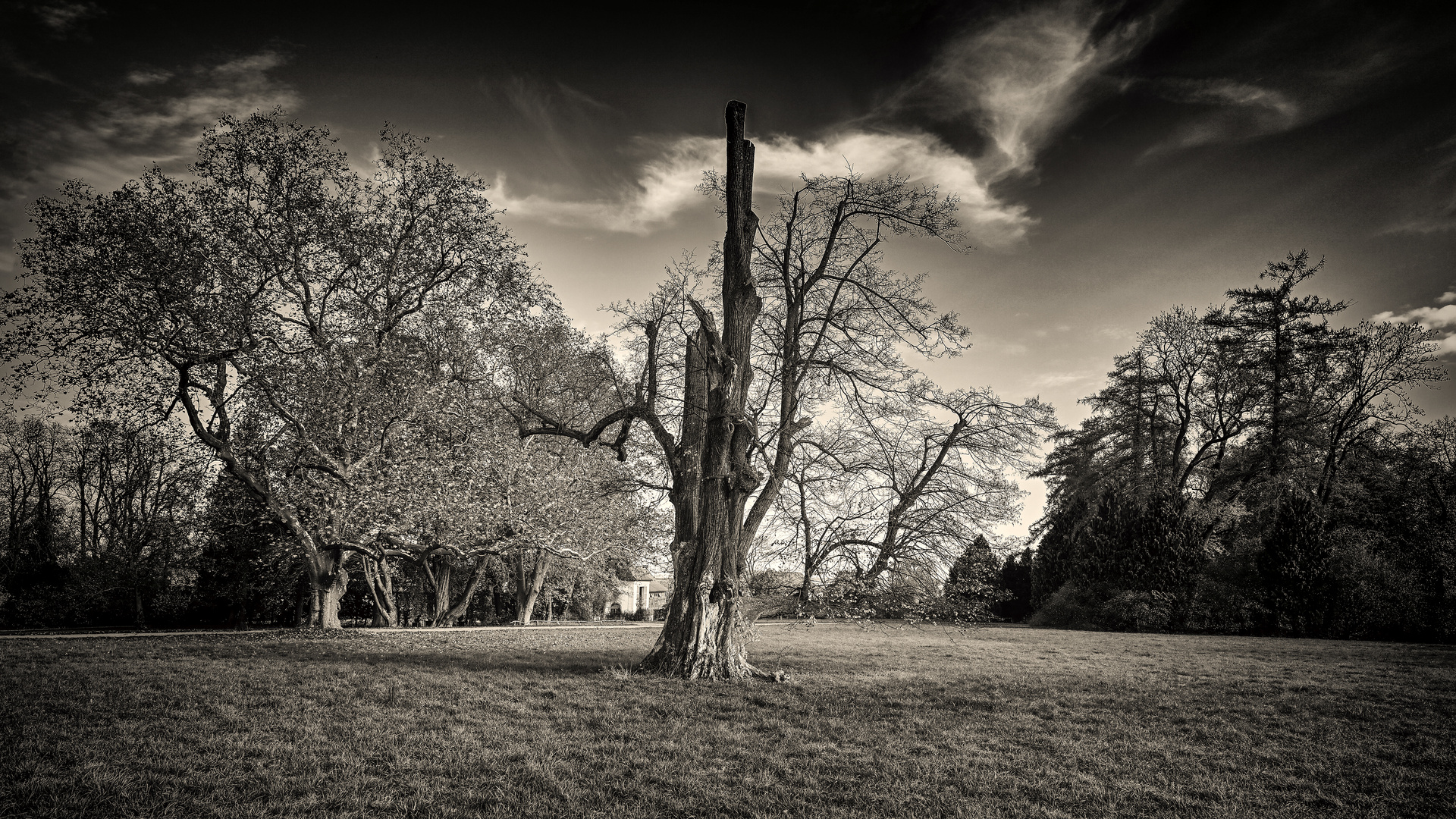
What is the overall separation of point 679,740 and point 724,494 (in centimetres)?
491

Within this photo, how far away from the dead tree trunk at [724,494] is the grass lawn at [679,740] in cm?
83

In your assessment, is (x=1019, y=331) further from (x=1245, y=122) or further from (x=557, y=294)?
(x=557, y=294)

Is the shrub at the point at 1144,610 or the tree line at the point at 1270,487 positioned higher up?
the tree line at the point at 1270,487

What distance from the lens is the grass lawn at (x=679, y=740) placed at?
4719mm

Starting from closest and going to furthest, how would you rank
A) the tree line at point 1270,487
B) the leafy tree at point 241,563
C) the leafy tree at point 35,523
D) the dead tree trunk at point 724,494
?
the dead tree trunk at point 724,494
the leafy tree at point 241,563
the tree line at point 1270,487
the leafy tree at point 35,523

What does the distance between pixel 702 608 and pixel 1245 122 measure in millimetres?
12930

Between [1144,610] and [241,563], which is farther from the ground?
[241,563]

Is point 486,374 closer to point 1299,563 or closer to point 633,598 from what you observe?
point 1299,563

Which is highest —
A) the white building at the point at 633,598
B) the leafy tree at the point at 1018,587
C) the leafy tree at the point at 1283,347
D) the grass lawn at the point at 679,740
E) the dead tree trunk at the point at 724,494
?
the leafy tree at the point at 1283,347

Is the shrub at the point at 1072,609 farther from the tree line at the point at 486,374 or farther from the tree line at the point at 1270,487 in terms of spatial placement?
the tree line at the point at 486,374

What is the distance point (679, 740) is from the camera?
6.43 meters

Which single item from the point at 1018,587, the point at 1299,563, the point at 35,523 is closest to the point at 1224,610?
the point at 1299,563

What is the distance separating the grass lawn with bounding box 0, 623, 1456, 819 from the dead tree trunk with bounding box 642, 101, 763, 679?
2.71ft

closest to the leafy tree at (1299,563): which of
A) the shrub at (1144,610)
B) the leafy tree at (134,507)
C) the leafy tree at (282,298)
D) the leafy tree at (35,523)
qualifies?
the shrub at (1144,610)
